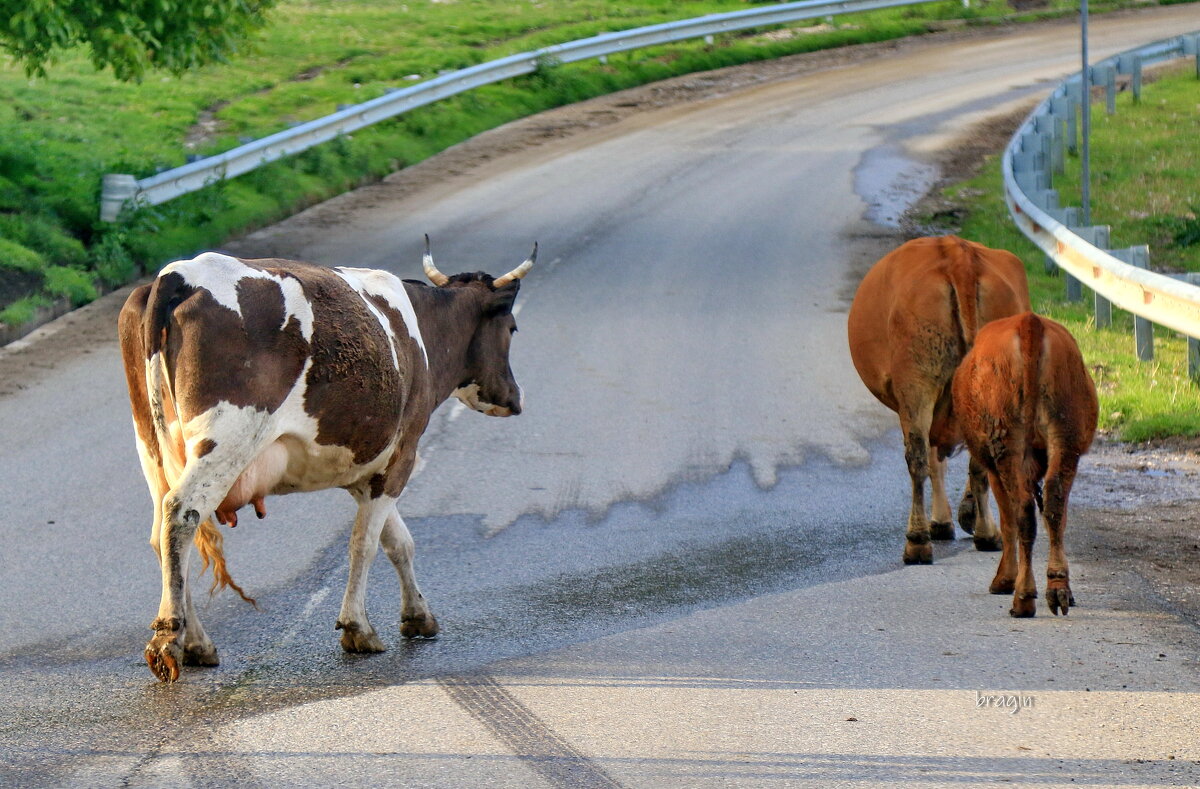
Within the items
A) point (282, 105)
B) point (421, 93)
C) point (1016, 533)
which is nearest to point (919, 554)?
point (1016, 533)

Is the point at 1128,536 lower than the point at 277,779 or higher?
lower

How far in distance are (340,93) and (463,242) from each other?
28.9 feet

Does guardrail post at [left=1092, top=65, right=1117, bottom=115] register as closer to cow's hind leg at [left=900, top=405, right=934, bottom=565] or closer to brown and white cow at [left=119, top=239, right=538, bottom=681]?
cow's hind leg at [left=900, top=405, right=934, bottom=565]

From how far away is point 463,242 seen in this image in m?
17.2

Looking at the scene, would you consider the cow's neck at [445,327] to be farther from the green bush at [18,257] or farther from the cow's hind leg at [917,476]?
the green bush at [18,257]

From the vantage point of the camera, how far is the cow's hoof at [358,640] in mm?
6691

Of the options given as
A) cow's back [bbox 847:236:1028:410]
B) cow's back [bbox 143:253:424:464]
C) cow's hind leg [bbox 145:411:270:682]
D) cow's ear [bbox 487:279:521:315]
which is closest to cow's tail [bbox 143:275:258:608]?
cow's back [bbox 143:253:424:464]

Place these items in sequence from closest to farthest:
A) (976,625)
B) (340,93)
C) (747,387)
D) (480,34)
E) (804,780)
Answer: (804,780)
(976,625)
(747,387)
(340,93)
(480,34)

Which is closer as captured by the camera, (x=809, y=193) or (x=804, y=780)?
(x=804, y=780)

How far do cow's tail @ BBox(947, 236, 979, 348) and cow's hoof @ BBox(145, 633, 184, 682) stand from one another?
456 centimetres

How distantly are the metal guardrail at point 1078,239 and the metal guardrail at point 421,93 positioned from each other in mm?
8677

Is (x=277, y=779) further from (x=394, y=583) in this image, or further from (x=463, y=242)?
(x=463, y=242)

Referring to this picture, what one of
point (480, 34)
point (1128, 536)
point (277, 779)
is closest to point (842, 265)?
point (1128, 536)

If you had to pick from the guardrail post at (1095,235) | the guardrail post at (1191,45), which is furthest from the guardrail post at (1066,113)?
the guardrail post at (1095,235)
